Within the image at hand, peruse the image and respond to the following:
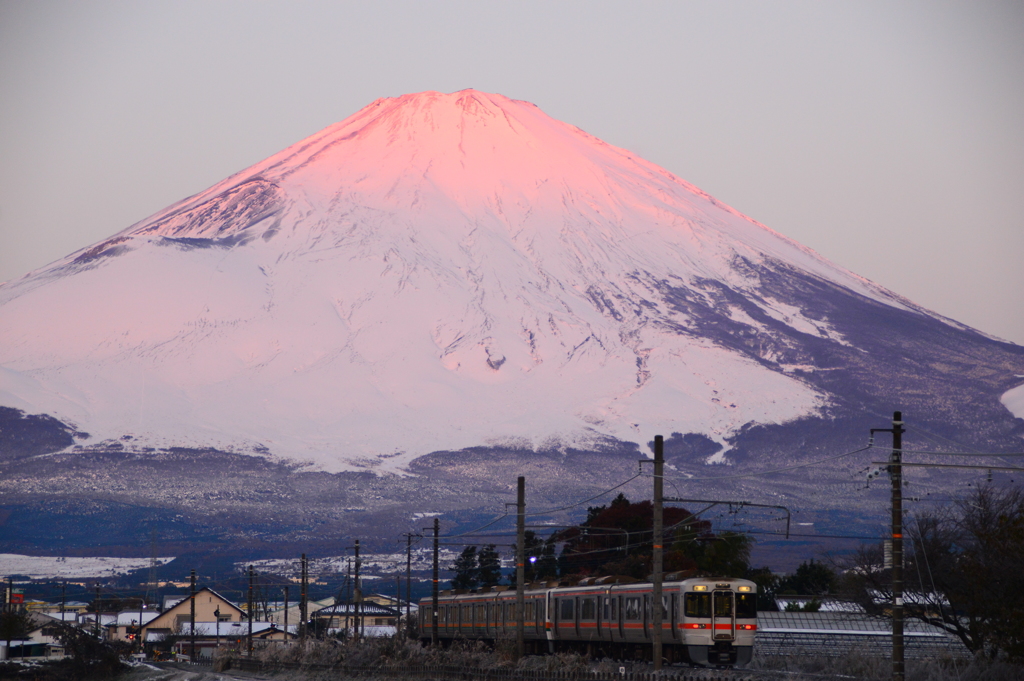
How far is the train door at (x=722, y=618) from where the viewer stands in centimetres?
3744

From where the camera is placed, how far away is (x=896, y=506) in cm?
2805

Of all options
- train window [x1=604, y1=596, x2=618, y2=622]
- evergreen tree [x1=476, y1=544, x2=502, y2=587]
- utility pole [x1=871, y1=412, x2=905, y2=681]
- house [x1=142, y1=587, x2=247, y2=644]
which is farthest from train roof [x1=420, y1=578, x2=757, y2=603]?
house [x1=142, y1=587, x2=247, y2=644]

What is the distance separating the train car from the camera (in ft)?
123

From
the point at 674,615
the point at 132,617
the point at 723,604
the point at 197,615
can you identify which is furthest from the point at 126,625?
the point at 723,604

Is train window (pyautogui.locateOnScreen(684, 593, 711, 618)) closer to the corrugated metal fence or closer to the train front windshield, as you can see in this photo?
the train front windshield

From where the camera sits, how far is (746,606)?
125 ft

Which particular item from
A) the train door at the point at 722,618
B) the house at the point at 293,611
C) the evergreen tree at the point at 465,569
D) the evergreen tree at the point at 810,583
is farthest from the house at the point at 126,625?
the train door at the point at 722,618

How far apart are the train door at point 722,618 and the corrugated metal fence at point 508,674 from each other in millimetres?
2601

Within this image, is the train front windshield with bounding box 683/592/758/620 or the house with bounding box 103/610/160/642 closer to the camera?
Result: the train front windshield with bounding box 683/592/758/620

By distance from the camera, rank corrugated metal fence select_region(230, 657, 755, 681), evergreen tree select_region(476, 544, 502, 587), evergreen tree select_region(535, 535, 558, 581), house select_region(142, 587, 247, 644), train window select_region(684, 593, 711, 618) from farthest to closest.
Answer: house select_region(142, 587, 247, 644)
evergreen tree select_region(476, 544, 502, 587)
evergreen tree select_region(535, 535, 558, 581)
train window select_region(684, 593, 711, 618)
corrugated metal fence select_region(230, 657, 755, 681)

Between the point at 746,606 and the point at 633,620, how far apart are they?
10.7 feet

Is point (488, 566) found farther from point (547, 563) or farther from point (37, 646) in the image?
point (37, 646)

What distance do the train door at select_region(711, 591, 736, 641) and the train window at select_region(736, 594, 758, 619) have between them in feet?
0.89

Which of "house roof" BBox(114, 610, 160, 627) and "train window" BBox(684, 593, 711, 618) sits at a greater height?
"train window" BBox(684, 593, 711, 618)
